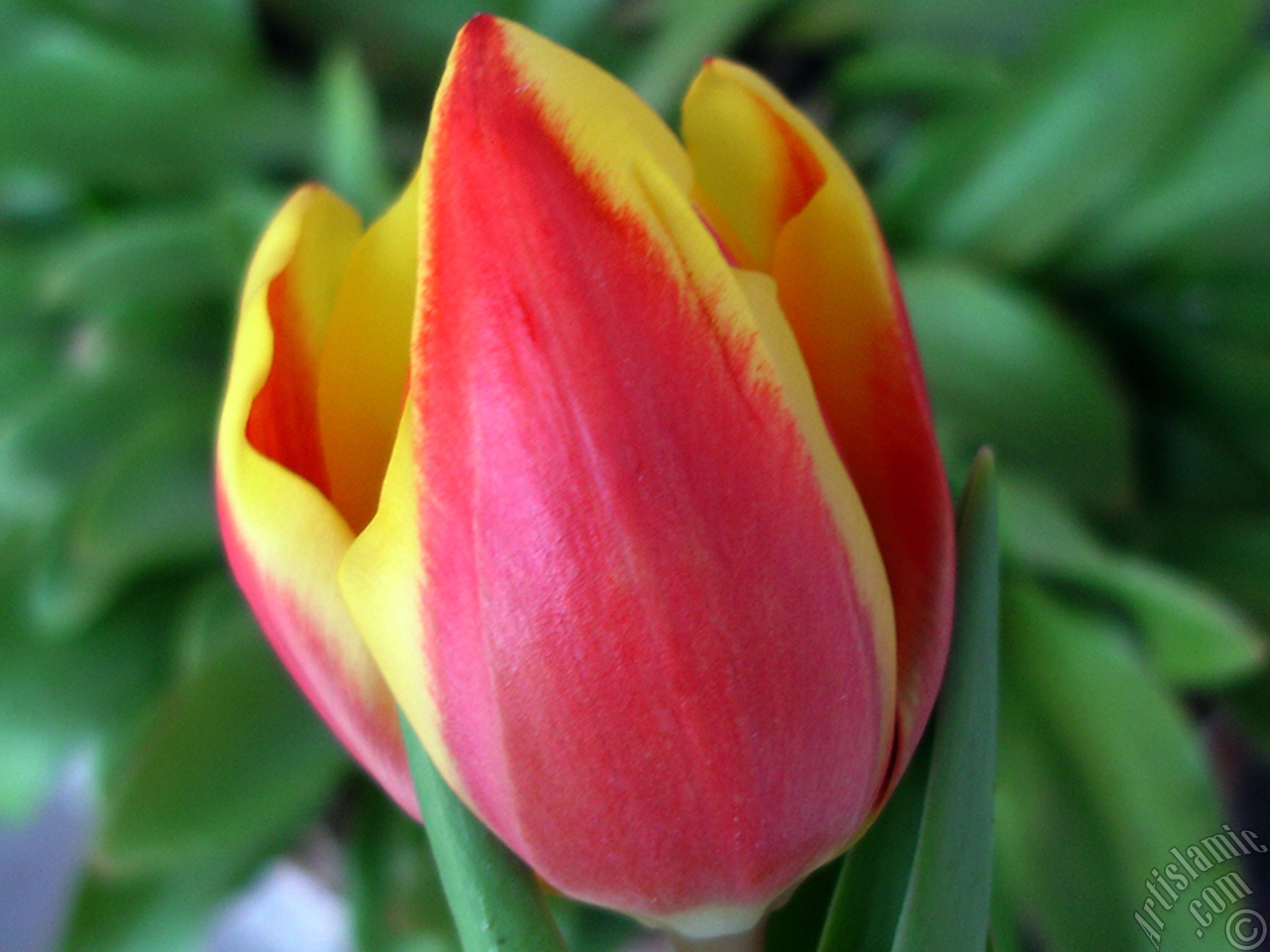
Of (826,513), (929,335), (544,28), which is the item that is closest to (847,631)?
(826,513)

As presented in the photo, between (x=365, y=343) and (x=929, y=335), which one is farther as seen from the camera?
(x=929, y=335)

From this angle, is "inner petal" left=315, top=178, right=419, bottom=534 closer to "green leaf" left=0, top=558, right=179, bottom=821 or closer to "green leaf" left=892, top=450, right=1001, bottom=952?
"green leaf" left=892, top=450, right=1001, bottom=952

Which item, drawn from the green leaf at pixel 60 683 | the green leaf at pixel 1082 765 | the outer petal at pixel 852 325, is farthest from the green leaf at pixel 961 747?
the green leaf at pixel 60 683

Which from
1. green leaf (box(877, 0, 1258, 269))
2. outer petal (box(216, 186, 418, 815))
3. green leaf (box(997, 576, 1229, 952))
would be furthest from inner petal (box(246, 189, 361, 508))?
green leaf (box(877, 0, 1258, 269))

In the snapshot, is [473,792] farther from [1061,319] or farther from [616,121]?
[1061,319]

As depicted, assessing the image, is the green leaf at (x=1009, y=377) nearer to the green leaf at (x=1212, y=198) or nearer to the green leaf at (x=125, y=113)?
the green leaf at (x=1212, y=198)

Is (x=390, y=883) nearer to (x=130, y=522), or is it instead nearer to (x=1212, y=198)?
(x=130, y=522)

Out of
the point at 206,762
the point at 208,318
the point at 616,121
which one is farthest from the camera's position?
the point at 208,318
